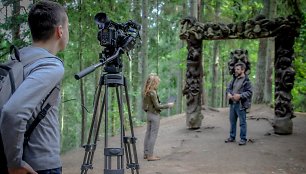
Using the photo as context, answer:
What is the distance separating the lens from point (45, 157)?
74.7 inches

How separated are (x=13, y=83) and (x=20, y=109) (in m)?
0.19

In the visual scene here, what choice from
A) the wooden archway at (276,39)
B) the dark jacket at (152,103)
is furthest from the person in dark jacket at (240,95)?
the dark jacket at (152,103)

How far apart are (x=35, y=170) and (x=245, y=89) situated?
278 inches

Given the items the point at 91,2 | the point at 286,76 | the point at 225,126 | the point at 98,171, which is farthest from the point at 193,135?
the point at 91,2

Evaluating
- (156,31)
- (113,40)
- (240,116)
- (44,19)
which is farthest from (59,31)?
(156,31)

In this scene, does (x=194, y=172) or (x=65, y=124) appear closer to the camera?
(x=194, y=172)

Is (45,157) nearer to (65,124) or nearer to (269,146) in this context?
(269,146)

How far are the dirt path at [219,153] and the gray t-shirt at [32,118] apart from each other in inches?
188

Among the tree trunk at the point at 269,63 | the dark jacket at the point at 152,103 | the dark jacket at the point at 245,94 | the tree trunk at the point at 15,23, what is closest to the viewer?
the dark jacket at the point at 152,103

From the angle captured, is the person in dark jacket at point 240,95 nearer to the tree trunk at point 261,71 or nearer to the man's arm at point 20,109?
the tree trunk at point 261,71

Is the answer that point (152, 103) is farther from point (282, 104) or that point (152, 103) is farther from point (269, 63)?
point (269, 63)

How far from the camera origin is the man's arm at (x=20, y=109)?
5.42 feet

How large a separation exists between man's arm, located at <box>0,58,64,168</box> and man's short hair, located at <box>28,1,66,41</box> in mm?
294

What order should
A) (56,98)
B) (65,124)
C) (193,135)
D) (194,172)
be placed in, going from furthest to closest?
(65,124) < (193,135) < (194,172) < (56,98)
